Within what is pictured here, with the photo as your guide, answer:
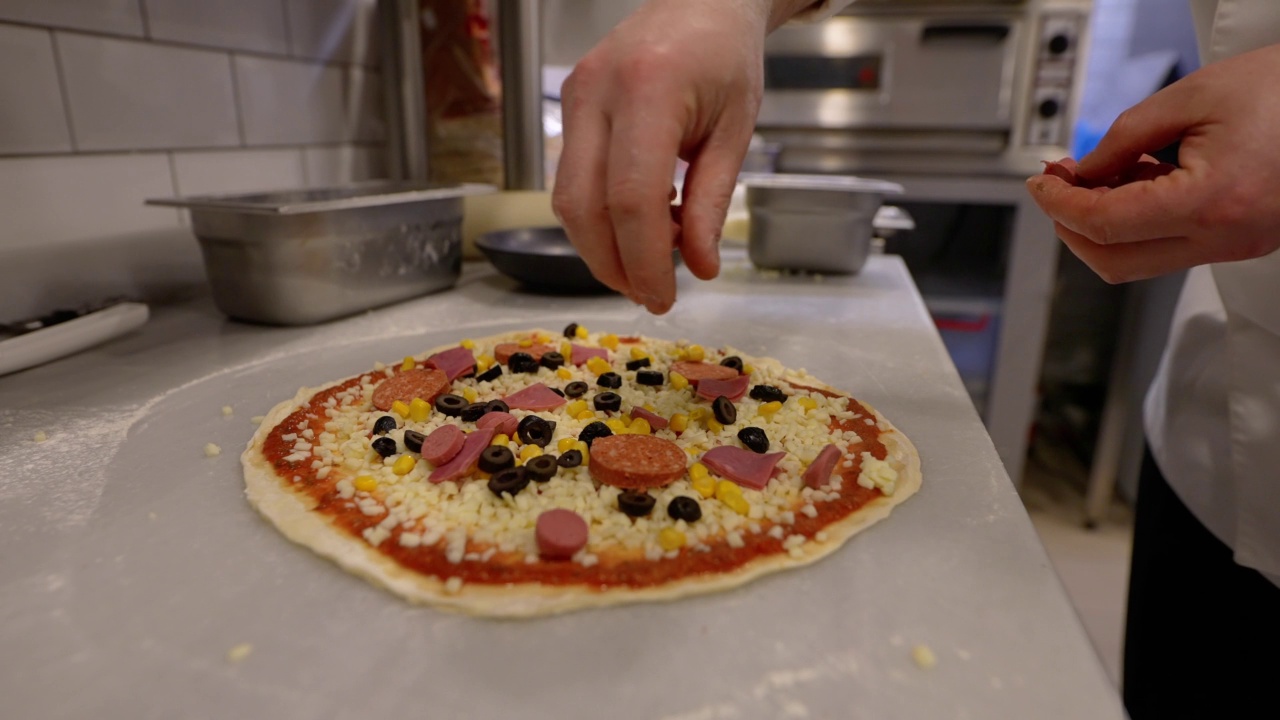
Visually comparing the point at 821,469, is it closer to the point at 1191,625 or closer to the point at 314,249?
the point at 1191,625

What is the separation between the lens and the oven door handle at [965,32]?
2055 millimetres

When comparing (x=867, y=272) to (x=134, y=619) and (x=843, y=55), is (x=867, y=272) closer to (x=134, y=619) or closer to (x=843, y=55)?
(x=843, y=55)

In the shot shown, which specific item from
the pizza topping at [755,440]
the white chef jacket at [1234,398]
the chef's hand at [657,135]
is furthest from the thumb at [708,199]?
the white chef jacket at [1234,398]

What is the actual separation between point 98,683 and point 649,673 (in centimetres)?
34

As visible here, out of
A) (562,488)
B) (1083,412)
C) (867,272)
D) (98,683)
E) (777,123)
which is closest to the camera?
(98,683)

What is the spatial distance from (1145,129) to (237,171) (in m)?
1.38

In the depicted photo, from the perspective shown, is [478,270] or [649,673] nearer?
[649,673]

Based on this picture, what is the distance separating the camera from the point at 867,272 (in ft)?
5.35

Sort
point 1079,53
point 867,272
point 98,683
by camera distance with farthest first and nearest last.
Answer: point 1079,53, point 867,272, point 98,683

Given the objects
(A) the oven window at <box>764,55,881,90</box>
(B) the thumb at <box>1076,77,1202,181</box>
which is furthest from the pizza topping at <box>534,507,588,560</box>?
(A) the oven window at <box>764,55,881,90</box>

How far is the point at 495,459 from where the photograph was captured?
27.1 inches

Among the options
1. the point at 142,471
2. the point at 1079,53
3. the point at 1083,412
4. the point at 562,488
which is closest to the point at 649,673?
the point at 562,488

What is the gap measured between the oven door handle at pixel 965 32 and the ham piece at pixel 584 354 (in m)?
1.63

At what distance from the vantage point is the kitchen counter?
0.44 m
